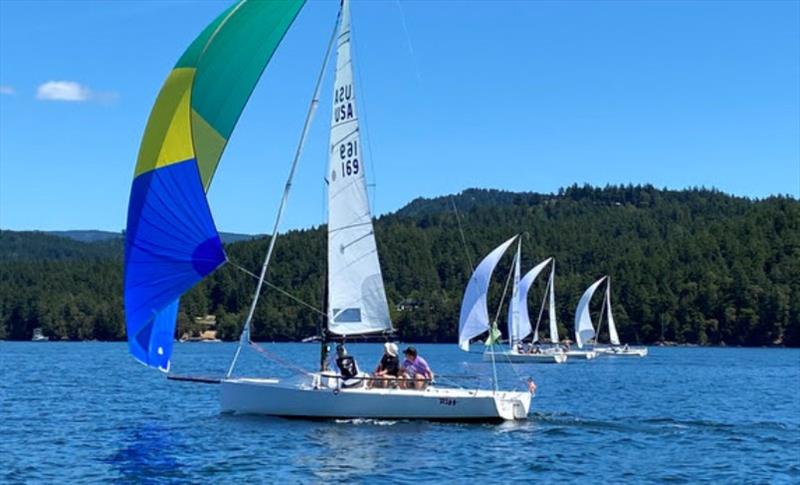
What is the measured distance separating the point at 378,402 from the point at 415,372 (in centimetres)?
142

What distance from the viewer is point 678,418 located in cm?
3759

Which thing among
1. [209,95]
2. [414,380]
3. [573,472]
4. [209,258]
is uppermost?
[209,95]

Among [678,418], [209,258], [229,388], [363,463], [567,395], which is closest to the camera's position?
[363,463]

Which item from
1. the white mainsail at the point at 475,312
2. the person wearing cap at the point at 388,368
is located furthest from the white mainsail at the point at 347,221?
the white mainsail at the point at 475,312

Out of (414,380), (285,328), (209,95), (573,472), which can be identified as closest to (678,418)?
(414,380)

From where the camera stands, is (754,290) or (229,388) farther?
(754,290)

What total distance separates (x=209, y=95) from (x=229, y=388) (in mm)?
7826

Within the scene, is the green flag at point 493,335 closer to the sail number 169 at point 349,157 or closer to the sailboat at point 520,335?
the sailboat at point 520,335

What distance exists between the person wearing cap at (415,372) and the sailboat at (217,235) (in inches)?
10.5

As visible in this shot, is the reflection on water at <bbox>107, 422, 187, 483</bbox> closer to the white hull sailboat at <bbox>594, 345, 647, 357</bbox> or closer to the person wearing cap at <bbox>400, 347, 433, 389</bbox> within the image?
the person wearing cap at <bbox>400, 347, 433, 389</bbox>

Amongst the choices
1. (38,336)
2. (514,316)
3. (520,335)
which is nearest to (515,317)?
(514,316)

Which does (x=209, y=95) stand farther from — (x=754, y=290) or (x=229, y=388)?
(x=754, y=290)

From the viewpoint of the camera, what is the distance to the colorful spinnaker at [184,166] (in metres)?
27.9

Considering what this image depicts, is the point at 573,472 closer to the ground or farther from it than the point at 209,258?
closer to the ground
